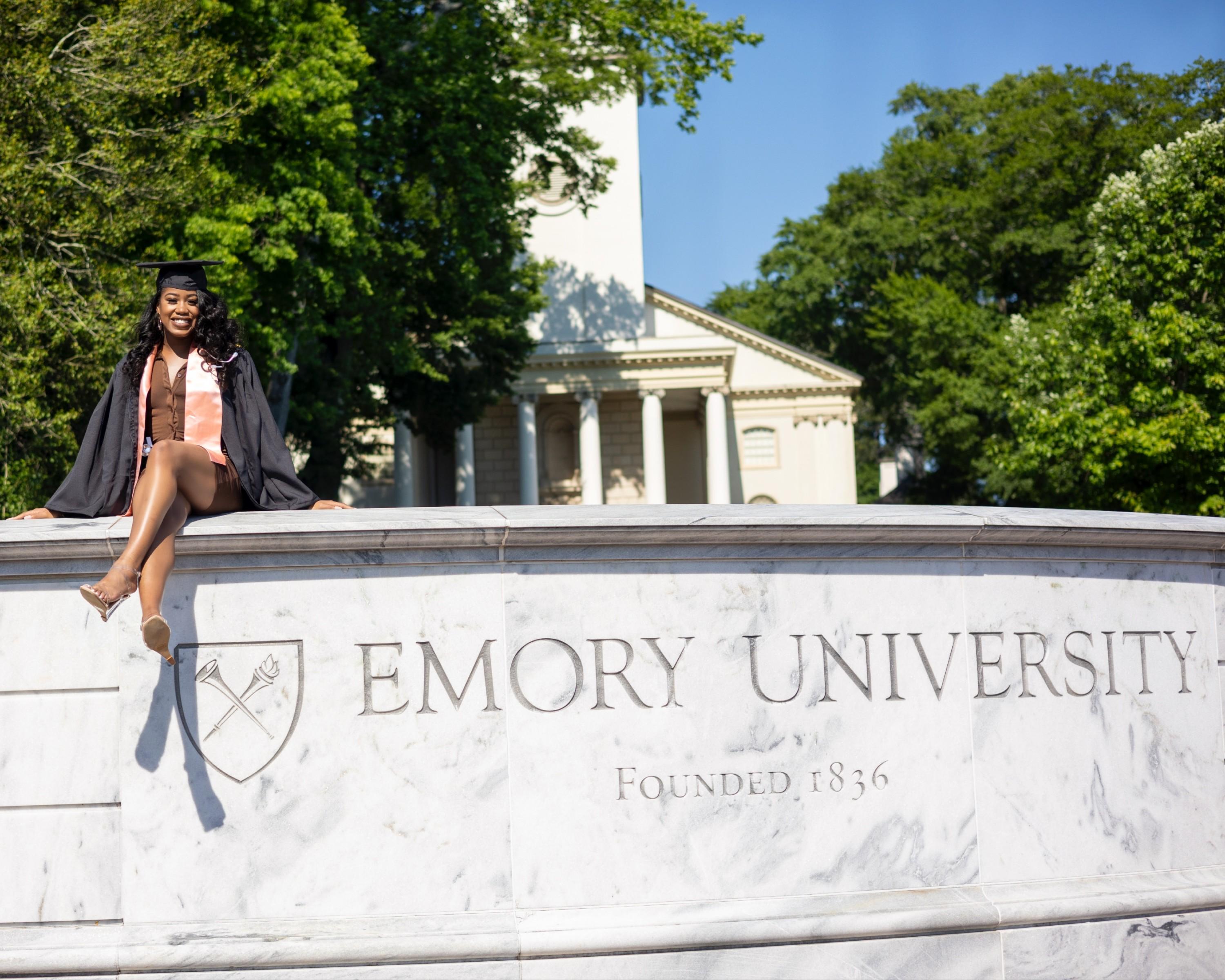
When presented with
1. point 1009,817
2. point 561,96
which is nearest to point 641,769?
point 1009,817

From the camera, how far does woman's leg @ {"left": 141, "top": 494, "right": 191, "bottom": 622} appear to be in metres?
4.09

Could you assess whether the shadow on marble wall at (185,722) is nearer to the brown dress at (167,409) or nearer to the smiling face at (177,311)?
the brown dress at (167,409)

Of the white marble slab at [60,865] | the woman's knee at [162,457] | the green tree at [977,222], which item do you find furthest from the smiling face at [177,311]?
the green tree at [977,222]

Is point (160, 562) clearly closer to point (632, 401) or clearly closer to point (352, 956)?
point (352, 956)

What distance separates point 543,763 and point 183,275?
2487mm

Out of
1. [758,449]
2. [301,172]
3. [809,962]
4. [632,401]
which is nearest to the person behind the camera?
[809,962]

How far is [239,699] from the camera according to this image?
4461 mm

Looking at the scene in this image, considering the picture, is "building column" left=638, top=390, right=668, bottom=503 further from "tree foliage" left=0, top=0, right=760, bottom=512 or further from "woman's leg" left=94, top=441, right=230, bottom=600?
"woman's leg" left=94, top=441, right=230, bottom=600

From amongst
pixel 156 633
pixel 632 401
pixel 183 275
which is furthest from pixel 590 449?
pixel 156 633

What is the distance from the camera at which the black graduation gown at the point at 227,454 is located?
16.1 ft

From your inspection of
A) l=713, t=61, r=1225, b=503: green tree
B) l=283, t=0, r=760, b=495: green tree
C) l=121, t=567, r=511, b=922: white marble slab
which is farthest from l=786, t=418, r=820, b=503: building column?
l=121, t=567, r=511, b=922: white marble slab

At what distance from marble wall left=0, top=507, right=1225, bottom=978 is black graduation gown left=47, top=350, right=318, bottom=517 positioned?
0.45 metres

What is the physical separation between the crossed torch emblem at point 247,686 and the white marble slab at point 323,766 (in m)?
0.02

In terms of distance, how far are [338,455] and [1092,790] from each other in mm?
19806
